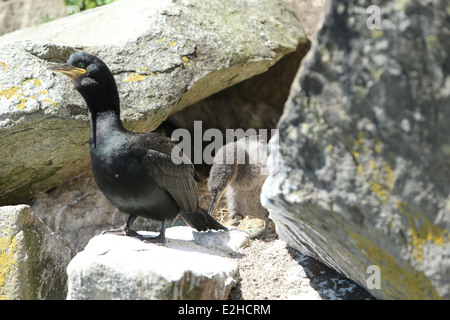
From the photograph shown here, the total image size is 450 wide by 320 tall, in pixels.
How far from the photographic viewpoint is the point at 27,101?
520cm

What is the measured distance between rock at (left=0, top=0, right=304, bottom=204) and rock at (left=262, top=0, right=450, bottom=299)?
9.01 ft

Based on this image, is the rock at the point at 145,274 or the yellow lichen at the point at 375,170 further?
the rock at the point at 145,274

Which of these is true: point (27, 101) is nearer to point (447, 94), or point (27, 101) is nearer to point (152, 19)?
point (152, 19)

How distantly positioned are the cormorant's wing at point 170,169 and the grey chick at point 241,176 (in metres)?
1.54

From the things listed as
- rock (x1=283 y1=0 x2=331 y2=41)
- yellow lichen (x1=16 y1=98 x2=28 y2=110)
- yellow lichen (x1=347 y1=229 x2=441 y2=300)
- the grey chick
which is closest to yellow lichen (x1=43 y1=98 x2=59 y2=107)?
yellow lichen (x1=16 y1=98 x2=28 y2=110)

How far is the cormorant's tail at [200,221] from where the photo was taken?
16.5ft

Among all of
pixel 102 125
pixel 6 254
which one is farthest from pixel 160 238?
pixel 6 254

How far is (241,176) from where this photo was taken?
21.6 feet

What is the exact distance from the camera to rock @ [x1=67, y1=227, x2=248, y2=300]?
359 centimetres

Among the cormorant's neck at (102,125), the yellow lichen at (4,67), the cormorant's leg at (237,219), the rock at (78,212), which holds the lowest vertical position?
the cormorant's leg at (237,219)

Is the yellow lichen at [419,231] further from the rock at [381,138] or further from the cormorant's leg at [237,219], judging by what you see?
the cormorant's leg at [237,219]

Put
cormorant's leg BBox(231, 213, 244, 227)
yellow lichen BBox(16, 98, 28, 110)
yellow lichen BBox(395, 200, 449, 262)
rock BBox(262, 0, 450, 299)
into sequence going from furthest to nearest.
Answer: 1. cormorant's leg BBox(231, 213, 244, 227)
2. yellow lichen BBox(16, 98, 28, 110)
3. yellow lichen BBox(395, 200, 449, 262)
4. rock BBox(262, 0, 450, 299)

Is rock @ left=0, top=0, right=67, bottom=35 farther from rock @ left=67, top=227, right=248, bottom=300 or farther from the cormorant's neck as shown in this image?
rock @ left=67, top=227, right=248, bottom=300
